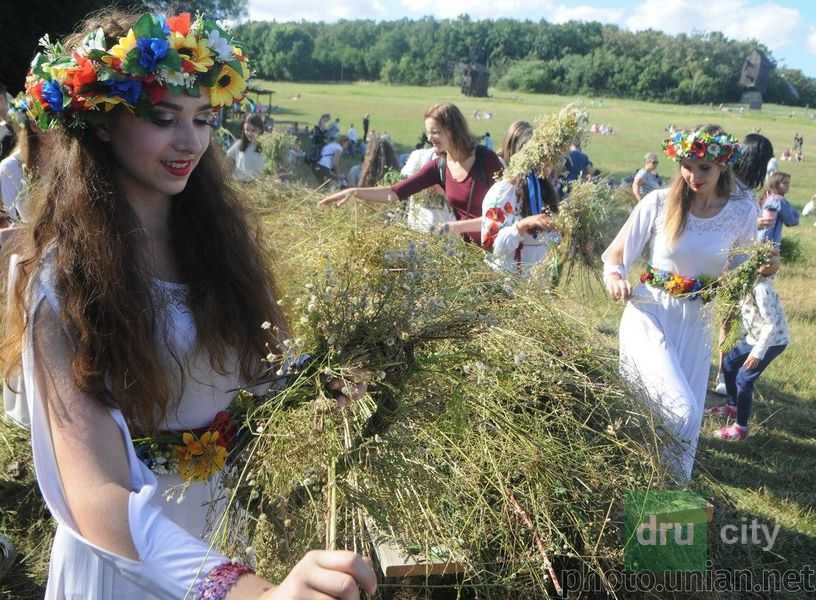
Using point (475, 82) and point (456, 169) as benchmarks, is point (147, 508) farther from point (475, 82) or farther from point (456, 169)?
point (475, 82)

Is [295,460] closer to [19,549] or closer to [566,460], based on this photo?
[566,460]

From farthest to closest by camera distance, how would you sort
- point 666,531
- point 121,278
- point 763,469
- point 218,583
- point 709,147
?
point 763,469
point 709,147
point 666,531
point 121,278
point 218,583

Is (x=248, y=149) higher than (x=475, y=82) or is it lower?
lower

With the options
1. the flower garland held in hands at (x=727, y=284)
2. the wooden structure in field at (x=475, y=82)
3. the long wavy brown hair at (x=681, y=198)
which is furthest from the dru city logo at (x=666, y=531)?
the wooden structure in field at (x=475, y=82)

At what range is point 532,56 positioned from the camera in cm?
9388

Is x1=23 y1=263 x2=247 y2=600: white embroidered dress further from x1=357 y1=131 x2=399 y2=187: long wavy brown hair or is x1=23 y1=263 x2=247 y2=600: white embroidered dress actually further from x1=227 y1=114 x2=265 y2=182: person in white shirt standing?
x1=227 y1=114 x2=265 y2=182: person in white shirt standing

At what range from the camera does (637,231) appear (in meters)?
4.19

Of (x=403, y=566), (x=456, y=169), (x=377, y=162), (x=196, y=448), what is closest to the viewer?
(x=196, y=448)

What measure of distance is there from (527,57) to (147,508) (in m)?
101

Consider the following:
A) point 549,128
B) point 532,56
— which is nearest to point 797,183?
point 549,128

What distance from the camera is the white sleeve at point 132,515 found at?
3.93ft

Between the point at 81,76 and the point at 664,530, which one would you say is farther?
the point at 664,530

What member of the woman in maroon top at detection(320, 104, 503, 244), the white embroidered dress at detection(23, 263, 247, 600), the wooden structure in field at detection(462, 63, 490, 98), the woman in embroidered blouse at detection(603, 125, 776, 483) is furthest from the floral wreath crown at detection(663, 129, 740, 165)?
the wooden structure in field at detection(462, 63, 490, 98)

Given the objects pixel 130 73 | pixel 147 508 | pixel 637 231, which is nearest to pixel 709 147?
pixel 637 231
